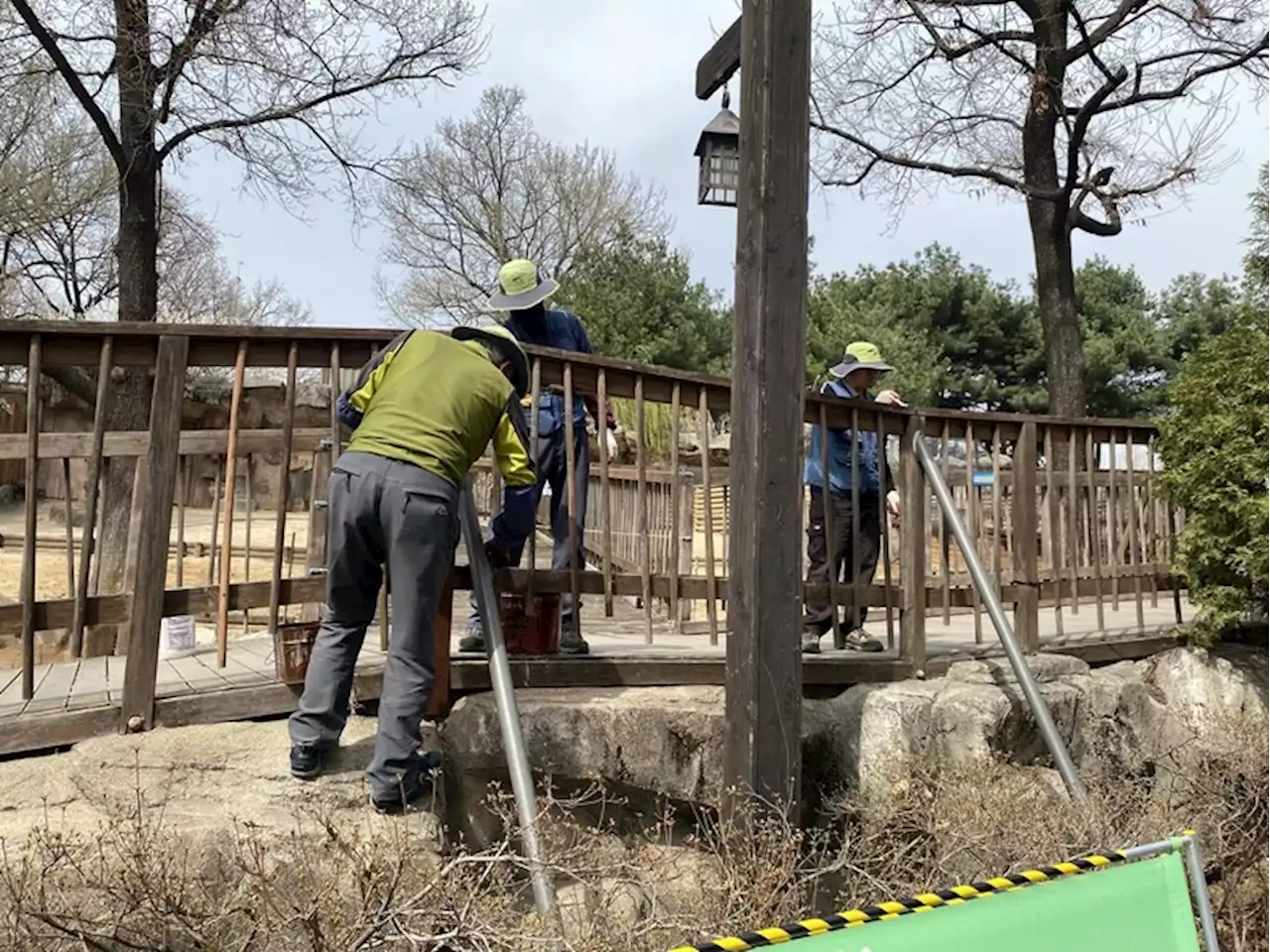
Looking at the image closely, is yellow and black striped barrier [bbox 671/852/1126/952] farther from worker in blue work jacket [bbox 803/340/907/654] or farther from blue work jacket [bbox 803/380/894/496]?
blue work jacket [bbox 803/380/894/496]

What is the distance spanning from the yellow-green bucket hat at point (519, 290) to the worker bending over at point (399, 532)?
0.98m

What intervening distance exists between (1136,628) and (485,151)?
25.2 m

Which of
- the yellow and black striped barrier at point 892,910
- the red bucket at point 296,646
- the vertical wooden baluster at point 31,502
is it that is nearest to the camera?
the yellow and black striped barrier at point 892,910

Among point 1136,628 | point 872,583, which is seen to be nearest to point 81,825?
Result: point 872,583

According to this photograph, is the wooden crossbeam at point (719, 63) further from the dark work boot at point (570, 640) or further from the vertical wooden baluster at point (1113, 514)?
the vertical wooden baluster at point (1113, 514)

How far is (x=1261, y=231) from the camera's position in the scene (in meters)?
16.7

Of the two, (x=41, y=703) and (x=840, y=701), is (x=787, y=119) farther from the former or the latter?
(x=41, y=703)

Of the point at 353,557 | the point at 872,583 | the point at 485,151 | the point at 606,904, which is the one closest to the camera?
the point at 606,904

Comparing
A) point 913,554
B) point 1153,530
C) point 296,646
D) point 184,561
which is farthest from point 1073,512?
point 184,561

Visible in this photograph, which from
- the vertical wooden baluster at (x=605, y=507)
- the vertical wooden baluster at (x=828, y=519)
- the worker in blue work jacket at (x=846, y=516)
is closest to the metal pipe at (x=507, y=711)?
Answer: the vertical wooden baluster at (x=605, y=507)

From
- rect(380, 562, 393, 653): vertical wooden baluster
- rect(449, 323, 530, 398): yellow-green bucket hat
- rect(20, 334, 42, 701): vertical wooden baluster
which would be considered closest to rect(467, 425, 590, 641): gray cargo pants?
rect(380, 562, 393, 653): vertical wooden baluster

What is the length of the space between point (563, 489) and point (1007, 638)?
1951 mm

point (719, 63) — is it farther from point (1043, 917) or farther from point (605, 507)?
point (1043, 917)

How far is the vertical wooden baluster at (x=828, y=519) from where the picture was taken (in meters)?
4.88
